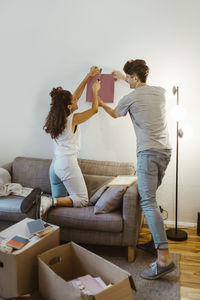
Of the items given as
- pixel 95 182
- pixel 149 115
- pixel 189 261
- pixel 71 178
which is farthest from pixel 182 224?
pixel 149 115

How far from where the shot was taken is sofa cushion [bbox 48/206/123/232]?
2561 mm

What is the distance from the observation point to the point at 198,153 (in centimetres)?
323

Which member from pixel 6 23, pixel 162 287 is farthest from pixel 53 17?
pixel 162 287

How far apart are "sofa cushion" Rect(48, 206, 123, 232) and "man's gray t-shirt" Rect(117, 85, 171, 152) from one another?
63 cm

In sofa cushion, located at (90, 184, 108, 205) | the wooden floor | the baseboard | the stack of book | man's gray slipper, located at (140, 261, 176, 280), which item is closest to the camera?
the stack of book

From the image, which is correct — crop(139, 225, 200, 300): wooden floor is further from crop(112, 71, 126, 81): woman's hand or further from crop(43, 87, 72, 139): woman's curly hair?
crop(112, 71, 126, 81): woman's hand

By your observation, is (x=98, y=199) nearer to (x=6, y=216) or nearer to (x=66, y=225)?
(x=66, y=225)

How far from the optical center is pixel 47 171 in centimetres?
323

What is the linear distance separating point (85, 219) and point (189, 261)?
0.93 m

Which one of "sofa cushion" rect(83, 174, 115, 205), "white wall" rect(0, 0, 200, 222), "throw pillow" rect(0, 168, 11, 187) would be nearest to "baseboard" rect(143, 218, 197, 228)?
"white wall" rect(0, 0, 200, 222)

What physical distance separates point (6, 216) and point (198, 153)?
196cm

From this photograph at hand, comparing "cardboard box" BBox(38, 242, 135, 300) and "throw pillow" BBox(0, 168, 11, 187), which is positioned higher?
"throw pillow" BBox(0, 168, 11, 187)

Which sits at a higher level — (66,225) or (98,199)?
(98,199)

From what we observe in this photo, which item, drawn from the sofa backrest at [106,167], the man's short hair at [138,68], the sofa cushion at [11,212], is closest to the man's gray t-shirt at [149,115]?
the man's short hair at [138,68]
